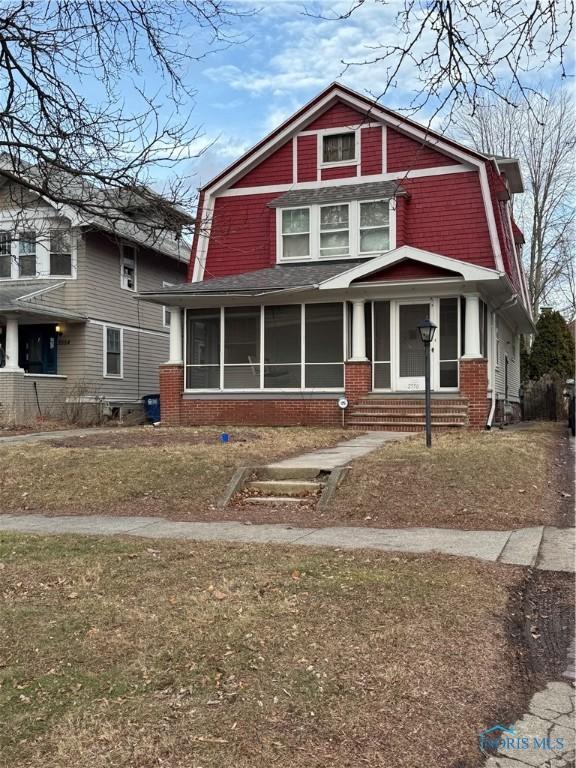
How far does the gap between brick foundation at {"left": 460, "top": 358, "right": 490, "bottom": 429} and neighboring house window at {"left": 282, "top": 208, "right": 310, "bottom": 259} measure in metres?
Answer: 5.69

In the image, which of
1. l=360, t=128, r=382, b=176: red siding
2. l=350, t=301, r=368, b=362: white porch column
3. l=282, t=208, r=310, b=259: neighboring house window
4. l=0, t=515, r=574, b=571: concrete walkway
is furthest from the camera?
l=282, t=208, r=310, b=259: neighboring house window

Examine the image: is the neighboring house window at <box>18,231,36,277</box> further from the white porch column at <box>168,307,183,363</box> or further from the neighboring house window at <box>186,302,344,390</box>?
the neighboring house window at <box>186,302,344,390</box>

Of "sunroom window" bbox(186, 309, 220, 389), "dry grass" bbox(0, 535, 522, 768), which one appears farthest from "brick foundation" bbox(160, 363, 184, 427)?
"dry grass" bbox(0, 535, 522, 768)

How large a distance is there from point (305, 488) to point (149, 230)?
3.89 m

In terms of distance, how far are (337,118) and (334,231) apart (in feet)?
9.93

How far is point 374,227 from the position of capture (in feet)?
56.2

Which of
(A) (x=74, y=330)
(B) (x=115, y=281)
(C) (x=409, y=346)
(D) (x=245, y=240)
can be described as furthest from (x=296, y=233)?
(A) (x=74, y=330)

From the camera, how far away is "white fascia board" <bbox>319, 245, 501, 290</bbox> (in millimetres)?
14203

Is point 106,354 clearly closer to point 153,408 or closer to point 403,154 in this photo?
point 153,408

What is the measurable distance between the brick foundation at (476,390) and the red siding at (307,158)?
23.0 ft

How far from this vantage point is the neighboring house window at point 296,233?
17.8 metres

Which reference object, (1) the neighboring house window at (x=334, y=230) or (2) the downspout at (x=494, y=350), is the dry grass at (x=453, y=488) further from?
(1) the neighboring house window at (x=334, y=230)

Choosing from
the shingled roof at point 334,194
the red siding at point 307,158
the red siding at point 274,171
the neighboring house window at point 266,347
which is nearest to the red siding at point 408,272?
the neighboring house window at point 266,347

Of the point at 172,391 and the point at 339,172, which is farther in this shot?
the point at 339,172
